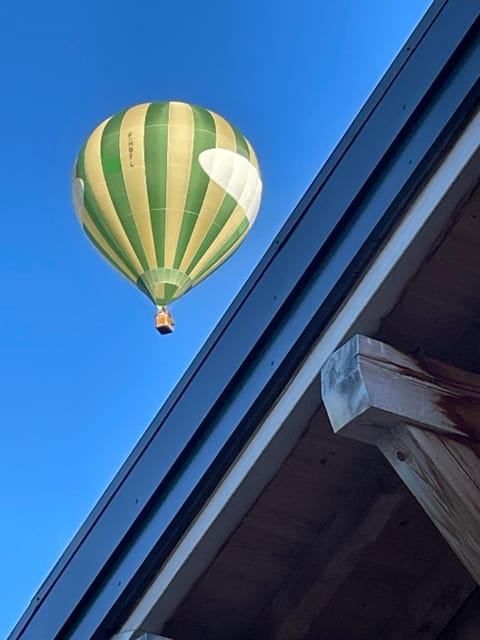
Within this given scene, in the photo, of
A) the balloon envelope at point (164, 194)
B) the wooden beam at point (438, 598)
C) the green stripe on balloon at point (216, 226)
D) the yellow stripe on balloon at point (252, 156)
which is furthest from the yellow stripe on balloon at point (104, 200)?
the wooden beam at point (438, 598)

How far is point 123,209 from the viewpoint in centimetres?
1148

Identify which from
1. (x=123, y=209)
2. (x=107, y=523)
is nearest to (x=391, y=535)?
(x=107, y=523)

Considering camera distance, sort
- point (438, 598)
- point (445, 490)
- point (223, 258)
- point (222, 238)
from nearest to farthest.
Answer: point (445, 490) → point (438, 598) → point (222, 238) → point (223, 258)

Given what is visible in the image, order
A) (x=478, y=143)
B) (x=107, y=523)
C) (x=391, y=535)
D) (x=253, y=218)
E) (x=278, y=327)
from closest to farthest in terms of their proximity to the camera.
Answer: (x=478, y=143), (x=278, y=327), (x=107, y=523), (x=391, y=535), (x=253, y=218)

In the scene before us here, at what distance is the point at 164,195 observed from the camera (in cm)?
1142

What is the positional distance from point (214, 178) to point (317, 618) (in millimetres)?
8972

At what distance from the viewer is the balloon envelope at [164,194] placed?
37.6 feet

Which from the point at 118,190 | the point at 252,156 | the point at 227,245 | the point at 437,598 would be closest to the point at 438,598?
the point at 437,598

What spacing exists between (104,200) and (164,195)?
1.95 ft

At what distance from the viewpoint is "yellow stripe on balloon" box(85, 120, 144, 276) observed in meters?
11.6

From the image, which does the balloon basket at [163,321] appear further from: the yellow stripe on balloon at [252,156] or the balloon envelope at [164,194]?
the yellow stripe on balloon at [252,156]

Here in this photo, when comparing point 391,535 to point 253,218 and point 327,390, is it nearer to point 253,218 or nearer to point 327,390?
point 327,390

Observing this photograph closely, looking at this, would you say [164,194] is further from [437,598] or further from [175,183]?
[437,598]

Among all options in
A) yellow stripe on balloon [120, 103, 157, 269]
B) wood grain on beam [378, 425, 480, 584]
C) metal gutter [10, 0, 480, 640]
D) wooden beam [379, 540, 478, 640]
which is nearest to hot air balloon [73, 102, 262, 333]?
yellow stripe on balloon [120, 103, 157, 269]
